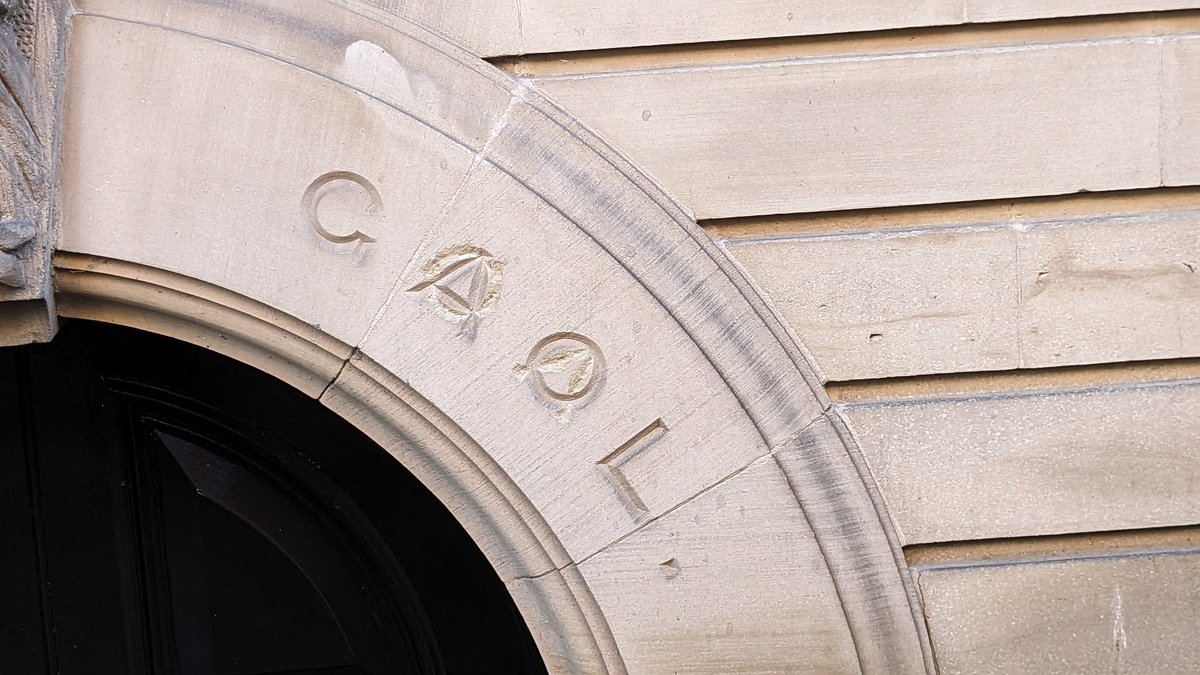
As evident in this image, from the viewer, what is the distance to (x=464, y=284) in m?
1.82

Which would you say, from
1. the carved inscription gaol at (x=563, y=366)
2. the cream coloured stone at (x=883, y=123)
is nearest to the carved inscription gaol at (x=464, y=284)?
the carved inscription gaol at (x=563, y=366)

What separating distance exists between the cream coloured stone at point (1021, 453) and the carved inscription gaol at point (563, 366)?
54 cm

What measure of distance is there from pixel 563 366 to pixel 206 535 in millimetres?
1133

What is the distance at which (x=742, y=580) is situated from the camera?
190 cm

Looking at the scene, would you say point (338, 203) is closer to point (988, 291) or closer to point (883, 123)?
point (883, 123)

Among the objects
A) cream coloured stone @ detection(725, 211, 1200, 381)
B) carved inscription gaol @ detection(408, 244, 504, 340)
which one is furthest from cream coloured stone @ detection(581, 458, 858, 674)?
carved inscription gaol @ detection(408, 244, 504, 340)

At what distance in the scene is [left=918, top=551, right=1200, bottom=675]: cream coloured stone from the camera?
6.36 ft

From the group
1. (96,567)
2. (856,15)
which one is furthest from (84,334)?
(856,15)

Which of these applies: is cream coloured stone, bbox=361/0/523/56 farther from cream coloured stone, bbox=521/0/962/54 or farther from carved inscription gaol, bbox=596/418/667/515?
carved inscription gaol, bbox=596/418/667/515

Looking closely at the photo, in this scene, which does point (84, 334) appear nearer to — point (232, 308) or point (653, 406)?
point (232, 308)

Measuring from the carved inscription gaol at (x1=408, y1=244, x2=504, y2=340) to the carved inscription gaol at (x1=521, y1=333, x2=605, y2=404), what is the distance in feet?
0.43

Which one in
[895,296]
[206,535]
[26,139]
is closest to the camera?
[26,139]

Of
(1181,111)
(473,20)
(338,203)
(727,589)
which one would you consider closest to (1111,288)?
(1181,111)

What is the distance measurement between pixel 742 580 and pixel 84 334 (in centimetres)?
168
